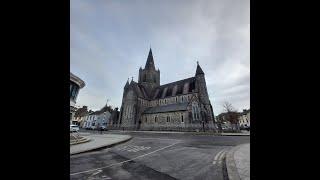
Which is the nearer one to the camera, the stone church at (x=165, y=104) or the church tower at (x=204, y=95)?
the stone church at (x=165, y=104)

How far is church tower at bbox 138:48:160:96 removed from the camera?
203ft

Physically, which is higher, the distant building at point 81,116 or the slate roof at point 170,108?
the slate roof at point 170,108

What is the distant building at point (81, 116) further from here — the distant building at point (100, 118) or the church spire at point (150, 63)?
the church spire at point (150, 63)

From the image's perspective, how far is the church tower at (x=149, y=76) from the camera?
62.0m

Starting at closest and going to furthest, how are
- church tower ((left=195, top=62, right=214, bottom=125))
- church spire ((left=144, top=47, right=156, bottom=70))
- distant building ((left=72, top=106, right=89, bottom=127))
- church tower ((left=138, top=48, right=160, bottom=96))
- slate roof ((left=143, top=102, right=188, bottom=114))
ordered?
slate roof ((left=143, top=102, right=188, bottom=114)), church tower ((left=195, top=62, right=214, bottom=125)), church tower ((left=138, top=48, right=160, bottom=96)), church spire ((left=144, top=47, right=156, bottom=70)), distant building ((left=72, top=106, right=89, bottom=127))

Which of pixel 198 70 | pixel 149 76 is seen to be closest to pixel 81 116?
pixel 149 76

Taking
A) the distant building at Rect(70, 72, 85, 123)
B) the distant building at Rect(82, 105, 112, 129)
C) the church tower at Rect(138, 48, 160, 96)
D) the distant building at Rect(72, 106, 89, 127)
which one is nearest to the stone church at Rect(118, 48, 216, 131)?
the church tower at Rect(138, 48, 160, 96)

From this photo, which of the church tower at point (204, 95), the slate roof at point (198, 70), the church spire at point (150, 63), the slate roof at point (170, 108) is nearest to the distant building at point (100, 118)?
the church spire at point (150, 63)

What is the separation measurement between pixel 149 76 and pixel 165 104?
14.4 metres

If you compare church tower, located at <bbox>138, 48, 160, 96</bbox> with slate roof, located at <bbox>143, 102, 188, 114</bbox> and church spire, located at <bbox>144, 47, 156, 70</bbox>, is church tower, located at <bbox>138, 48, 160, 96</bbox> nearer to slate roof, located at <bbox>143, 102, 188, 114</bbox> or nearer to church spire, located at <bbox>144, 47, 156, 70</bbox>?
church spire, located at <bbox>144, 47, 156, 70</bbox>

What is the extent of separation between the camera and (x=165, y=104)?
52688 millimetres

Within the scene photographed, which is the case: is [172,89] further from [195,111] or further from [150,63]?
[150,63]
